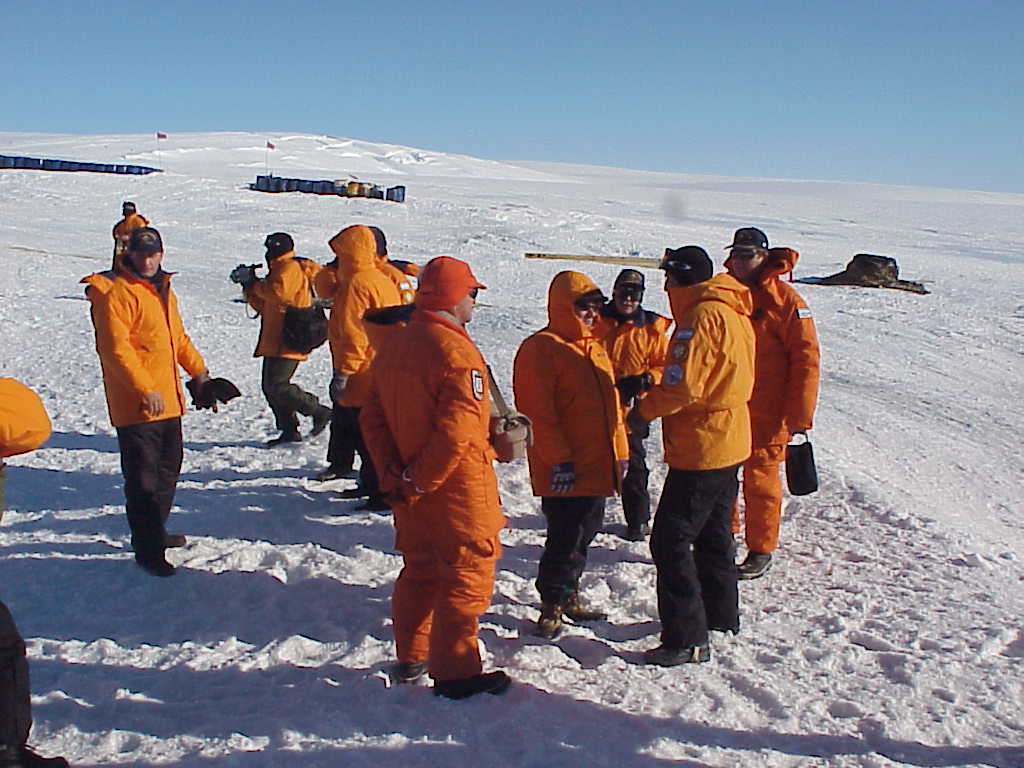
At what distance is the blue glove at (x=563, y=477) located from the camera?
13.2 ft

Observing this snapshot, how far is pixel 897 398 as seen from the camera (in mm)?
9297

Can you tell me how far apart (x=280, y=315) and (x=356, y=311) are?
140 centimetres

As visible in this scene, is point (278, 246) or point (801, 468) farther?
point (278, 246)

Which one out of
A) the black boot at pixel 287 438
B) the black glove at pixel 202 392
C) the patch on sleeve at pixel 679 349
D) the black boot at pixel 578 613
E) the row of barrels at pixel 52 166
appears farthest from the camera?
the row of barrels at pixel 52 166

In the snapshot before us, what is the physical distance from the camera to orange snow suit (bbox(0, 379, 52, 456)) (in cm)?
293

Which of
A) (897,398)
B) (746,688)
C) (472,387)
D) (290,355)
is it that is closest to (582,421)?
(472,387)

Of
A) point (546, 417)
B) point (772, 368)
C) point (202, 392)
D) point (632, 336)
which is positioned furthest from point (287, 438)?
point (772, 368)

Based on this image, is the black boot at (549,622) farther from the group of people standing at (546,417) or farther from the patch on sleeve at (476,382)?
the patch on sleeve at (476,382)

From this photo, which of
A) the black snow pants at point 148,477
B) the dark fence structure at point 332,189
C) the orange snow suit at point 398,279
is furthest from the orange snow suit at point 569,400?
the dark fence structure at point 332,189

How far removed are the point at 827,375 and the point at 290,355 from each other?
6050mm

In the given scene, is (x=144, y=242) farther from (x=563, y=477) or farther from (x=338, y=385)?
(x=563, y=477)

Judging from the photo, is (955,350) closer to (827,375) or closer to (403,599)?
(827,375)

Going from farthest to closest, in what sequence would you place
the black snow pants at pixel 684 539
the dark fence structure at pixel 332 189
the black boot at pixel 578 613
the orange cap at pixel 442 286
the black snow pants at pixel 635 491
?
the dark fence structure at pixel 332 189 < the black snow pants at pixel 635 491 < the black boot at pixel 578 613 < the black snow pants at pixel 684 539 < the orange cap at pixel 442 286

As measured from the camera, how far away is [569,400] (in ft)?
13.3
